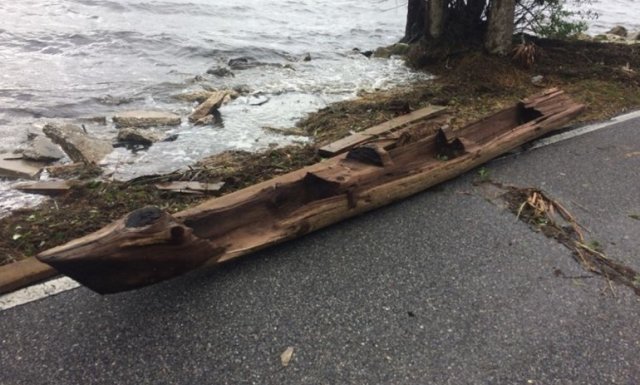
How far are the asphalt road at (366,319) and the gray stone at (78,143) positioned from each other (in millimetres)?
2543

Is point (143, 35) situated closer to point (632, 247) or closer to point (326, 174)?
point (326, 174)

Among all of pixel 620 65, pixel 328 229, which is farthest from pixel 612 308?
pixel 620 65

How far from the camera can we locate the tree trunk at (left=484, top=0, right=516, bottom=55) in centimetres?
702

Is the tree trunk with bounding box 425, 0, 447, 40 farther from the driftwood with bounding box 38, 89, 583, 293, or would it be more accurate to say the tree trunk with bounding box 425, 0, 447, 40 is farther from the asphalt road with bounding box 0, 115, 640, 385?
the asphalt road with bounding box 0, 115, 640, 385

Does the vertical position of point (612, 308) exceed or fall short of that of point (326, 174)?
it falls short

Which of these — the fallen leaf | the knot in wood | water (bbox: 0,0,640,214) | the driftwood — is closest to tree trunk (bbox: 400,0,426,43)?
water (bbox: 0,0,640,214)

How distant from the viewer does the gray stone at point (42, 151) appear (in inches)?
188

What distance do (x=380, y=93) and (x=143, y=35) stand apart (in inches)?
298

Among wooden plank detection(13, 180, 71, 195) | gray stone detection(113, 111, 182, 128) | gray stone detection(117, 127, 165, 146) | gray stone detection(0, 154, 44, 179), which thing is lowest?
gray stone detection(113, 111, 182, 128)

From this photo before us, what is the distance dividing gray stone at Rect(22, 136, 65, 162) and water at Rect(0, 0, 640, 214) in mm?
525

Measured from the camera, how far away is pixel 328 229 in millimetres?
3479

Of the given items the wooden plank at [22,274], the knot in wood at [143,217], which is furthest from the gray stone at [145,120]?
the knot in wood at [143,217]

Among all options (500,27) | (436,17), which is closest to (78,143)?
(436,17)

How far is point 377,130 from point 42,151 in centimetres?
360
